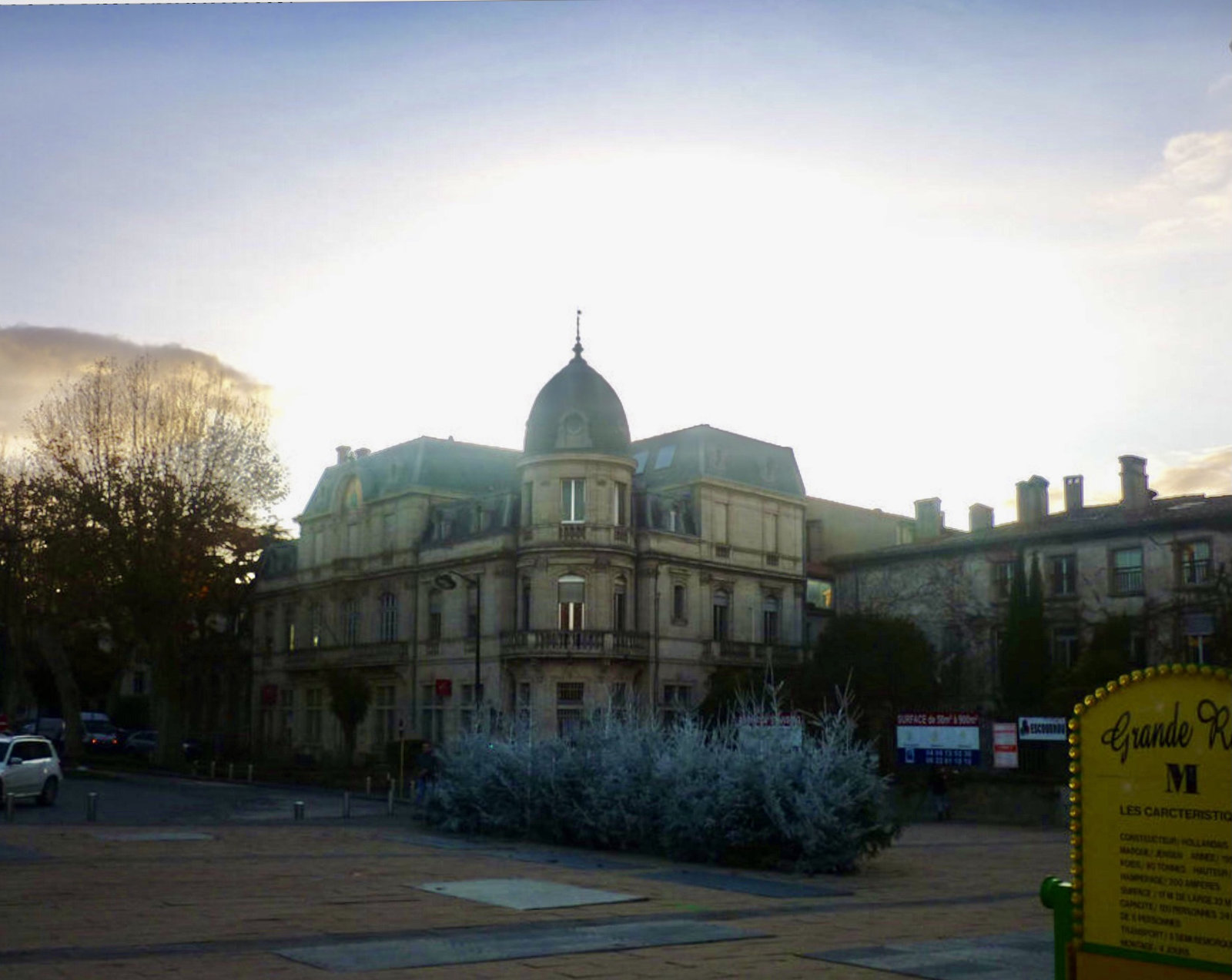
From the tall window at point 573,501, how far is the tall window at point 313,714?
20.0m

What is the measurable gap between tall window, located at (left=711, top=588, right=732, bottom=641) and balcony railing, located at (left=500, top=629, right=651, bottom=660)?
248 inches

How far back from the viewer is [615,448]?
52.9m

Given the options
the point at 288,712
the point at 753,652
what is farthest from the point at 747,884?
the point at 288,712

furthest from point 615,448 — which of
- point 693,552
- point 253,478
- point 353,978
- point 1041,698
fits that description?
point 353,978

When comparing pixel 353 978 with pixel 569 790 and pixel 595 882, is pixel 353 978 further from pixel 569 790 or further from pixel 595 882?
pixel 569 790

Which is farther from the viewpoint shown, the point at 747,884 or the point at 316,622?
the point at 316,622

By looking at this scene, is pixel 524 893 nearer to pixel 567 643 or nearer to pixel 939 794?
pixel 939 794

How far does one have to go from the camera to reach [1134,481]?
49.9 m

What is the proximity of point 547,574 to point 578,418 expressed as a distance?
6120 millimetres

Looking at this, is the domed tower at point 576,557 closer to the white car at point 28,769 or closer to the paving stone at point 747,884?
the white car at point 28,769

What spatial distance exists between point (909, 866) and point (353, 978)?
13.9 m

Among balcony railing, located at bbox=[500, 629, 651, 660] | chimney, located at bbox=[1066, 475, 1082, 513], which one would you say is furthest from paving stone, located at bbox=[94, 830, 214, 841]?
chimney, located at bbox=[1066, 475, 1082, 513]

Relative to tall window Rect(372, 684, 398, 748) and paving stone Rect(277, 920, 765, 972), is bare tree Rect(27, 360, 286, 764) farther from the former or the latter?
paving stone Rect(277, 920, 765, 972)

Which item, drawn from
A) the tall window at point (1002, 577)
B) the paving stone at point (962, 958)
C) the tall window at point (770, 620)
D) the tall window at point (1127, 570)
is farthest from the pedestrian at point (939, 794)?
the tall window at point (770, 620)
